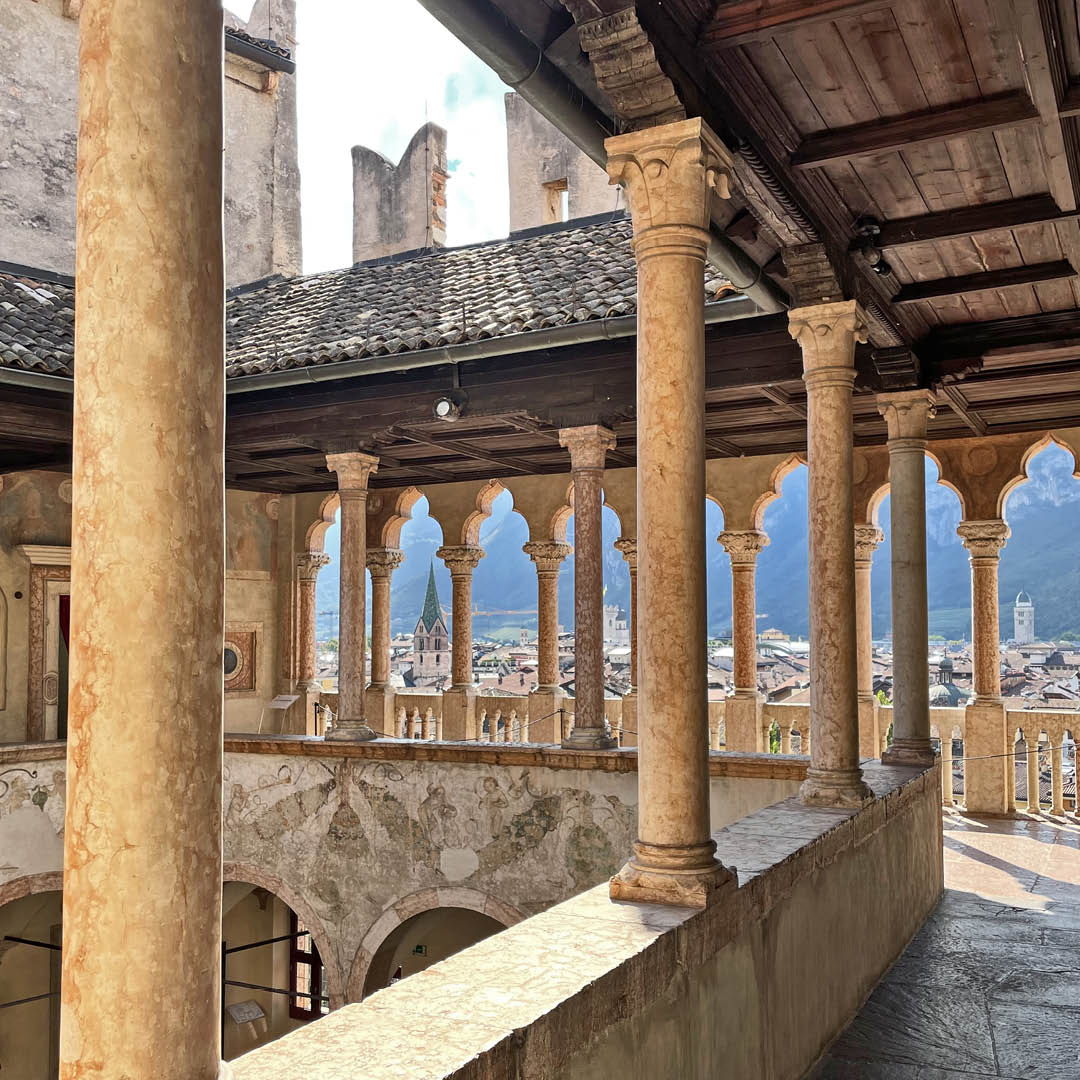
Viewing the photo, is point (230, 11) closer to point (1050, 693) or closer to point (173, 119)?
point (173, 119)

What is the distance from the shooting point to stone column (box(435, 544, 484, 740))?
45.5 feet

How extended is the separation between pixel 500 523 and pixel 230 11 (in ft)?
318

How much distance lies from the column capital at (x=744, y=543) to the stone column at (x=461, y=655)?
120 inches

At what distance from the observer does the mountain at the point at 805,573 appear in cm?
7575

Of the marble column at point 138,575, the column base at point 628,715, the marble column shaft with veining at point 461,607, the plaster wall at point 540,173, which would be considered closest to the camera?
the marble column at point 138,575

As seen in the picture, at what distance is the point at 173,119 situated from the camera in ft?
5.91

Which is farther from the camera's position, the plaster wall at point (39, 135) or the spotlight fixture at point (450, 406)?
the plaster wall at point (39, 135)

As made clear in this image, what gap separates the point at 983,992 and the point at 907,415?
409cm

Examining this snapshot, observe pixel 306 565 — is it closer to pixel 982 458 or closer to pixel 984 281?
pixel 982 458

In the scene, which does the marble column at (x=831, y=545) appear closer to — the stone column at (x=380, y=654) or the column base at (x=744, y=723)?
the column base at (x=744, y=723)

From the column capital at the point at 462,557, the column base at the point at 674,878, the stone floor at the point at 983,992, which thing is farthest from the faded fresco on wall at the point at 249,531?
the column base at the point at 674,878

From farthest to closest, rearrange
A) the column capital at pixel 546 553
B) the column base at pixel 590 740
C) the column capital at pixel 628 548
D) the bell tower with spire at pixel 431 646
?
the bell tower with spire at pixel 431 646, the column capital at pixel 546 553, the column capital at pixel 628 548, the column base at pixel 590 740

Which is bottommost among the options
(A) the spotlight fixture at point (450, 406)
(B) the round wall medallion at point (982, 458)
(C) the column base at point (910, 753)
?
(C) the column base at point (910, 753)

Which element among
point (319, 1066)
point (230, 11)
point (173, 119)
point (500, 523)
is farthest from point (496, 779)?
point (500, 523)
